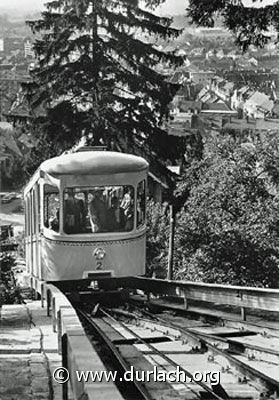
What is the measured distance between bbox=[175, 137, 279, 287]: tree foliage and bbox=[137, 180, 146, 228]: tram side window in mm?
2289

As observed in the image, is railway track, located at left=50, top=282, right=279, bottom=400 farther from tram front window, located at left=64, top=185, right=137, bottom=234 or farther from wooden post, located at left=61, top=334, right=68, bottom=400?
tram front window, located at left=64, top=185, right=137, bottom=234

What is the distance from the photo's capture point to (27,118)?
7.36m

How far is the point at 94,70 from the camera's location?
7.34 metres

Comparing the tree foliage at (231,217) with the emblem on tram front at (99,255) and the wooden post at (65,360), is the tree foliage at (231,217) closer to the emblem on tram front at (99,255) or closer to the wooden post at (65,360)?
the emblem on tram front at (99,255)

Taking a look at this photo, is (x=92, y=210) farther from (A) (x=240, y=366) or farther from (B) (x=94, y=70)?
(A) (x=240, y=366)

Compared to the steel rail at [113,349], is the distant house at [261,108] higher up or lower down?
higher up

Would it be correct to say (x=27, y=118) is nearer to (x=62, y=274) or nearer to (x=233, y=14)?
(x=62, y=274)

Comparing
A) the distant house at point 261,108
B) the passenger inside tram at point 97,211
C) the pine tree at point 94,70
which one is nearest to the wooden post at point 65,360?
the passenger inside tram at point 97,211

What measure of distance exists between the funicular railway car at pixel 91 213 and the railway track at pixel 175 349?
364mm

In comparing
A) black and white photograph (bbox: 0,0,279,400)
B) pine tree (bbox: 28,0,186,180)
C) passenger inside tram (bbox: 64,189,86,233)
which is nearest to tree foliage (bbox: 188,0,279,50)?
black and white photograph (bbox: 0,0,279,400)

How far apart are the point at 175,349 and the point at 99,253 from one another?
6.20ft

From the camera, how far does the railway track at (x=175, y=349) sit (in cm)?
429

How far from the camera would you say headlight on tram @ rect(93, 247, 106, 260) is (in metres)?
7.26

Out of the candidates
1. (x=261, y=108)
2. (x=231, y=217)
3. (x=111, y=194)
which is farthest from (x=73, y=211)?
(x=261, y=108)
